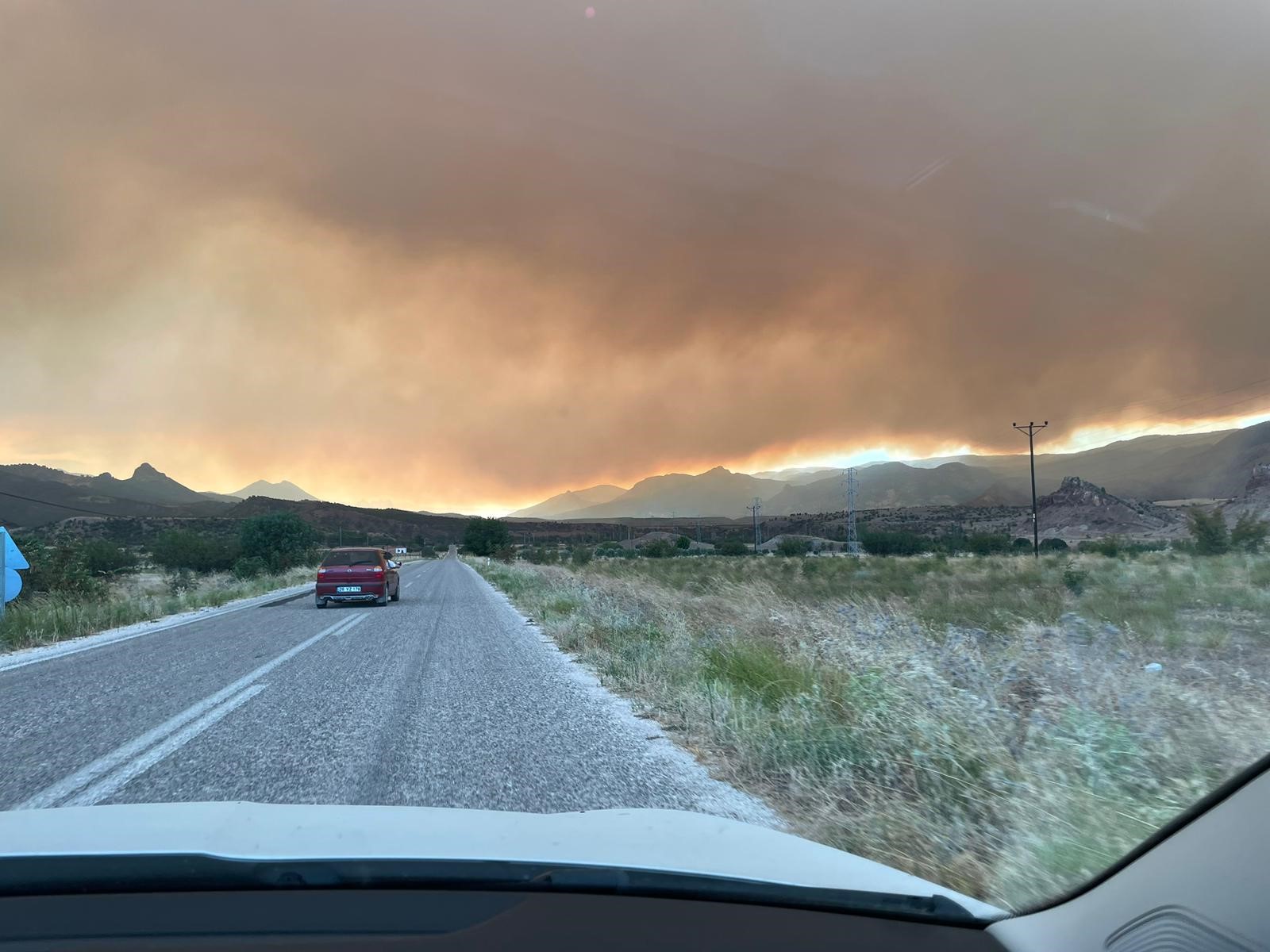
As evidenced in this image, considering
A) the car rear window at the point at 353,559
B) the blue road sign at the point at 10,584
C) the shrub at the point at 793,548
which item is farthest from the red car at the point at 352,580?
the shrub at the point at 793,548

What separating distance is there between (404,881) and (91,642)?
18.1 m

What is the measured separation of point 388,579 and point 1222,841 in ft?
86.9

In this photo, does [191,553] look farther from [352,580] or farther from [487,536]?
[487,536]

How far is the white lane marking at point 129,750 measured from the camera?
5828 millimetres

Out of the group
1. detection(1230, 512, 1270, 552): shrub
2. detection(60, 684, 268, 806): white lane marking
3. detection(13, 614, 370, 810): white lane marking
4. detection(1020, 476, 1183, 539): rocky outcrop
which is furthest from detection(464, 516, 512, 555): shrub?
detection(60, 684, 268, 806): white lane marking

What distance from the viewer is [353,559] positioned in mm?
26562

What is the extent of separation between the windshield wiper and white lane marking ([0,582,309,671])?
13.3 meters

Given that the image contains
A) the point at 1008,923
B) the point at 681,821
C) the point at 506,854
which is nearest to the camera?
the point at 1008,923

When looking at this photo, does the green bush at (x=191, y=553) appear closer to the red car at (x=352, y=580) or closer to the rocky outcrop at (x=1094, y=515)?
the red car at (x=352, y=580)

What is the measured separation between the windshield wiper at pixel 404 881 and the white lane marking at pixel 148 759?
3598mm

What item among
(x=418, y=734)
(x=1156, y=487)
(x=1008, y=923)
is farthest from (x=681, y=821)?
(x=1156, y=487)

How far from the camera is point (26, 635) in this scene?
57.1 ft

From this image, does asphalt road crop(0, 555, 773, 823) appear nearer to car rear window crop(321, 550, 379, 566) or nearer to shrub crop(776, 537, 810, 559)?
car rear window crop(321, 550, 379, 566)

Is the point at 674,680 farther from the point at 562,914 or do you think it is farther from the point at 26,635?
the point at 26,635
